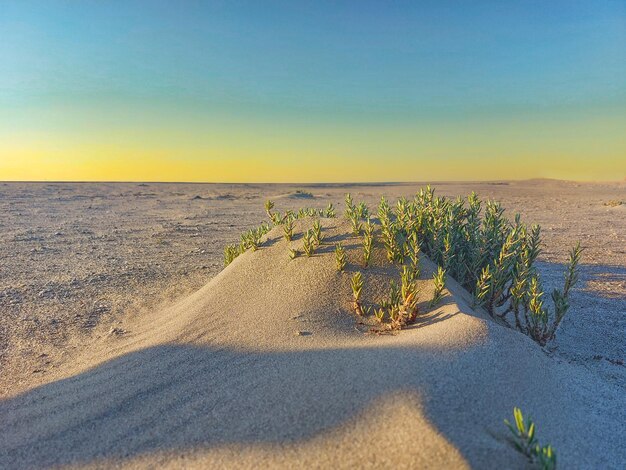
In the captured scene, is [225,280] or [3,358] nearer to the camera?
[3,358]

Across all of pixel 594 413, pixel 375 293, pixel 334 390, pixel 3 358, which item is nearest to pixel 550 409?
pixel 594 413

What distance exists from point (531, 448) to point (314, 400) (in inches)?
37.9

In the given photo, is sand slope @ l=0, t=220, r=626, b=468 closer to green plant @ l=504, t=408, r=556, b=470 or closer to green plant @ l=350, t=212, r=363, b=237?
green plant @ l=504, t=408, r=556, b=470

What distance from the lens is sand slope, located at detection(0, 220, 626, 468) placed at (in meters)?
2.02

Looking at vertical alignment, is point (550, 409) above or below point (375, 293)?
below

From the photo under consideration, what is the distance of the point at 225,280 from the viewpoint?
4.52m

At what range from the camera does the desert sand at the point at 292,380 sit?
6.78 ft

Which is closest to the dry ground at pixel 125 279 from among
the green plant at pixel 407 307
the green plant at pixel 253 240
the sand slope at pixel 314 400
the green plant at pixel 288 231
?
the sand slope at pixel 314 400

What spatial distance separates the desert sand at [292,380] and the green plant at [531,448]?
5cm

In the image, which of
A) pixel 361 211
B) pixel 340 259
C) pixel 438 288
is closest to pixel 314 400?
pixel 438 288

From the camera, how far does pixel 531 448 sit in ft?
6.03

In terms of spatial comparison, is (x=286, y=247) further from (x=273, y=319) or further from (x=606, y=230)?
(x=606, y=230)

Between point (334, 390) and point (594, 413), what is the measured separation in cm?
152

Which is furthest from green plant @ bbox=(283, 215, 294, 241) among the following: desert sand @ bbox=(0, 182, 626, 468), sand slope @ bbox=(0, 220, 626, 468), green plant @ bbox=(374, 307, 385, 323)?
green plant @ bbox=(374, 307, 385, 323)
